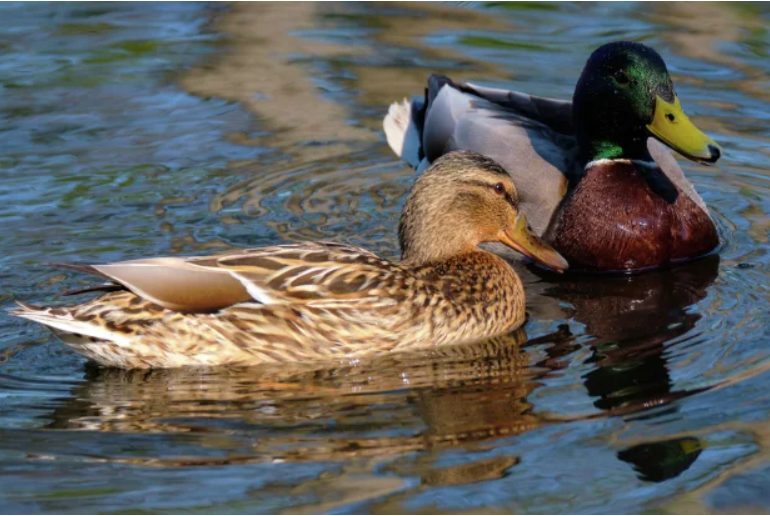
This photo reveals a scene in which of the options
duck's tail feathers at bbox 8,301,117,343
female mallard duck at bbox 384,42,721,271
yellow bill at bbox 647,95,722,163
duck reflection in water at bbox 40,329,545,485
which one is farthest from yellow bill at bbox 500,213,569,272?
duck's tail feathers at bbox 8,301,117,343

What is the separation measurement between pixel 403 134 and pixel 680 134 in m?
2.59

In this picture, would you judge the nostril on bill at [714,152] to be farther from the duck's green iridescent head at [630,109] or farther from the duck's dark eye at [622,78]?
the duck's dark eye at [622,78]

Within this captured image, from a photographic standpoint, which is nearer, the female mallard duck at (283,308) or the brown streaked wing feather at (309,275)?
the female mallard duck at (283,308)

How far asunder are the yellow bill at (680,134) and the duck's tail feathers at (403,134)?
2251 mm

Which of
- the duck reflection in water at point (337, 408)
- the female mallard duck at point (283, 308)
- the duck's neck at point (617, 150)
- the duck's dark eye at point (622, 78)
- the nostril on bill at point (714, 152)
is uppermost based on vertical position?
the duck's dark eye at point (622, 78)

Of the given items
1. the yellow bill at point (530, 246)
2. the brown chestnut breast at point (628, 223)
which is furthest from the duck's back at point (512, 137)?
the yellow bill at point (530, 246)

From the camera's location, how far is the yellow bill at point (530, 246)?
754 cm

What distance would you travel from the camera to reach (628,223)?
8477 millimetres

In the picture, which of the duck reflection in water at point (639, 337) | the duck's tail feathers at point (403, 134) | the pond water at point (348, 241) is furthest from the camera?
the duck's tail feathers at point (403, 134)

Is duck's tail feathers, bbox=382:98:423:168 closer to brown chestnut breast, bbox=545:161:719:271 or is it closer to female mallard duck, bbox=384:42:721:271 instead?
female mallard duck, bbox=384:42:721:271

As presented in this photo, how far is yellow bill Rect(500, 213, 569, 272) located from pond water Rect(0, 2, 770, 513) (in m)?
0.30

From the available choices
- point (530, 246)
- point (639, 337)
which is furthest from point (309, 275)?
point (639, 337)

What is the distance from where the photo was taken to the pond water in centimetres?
548

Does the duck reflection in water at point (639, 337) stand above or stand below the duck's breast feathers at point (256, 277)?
below
